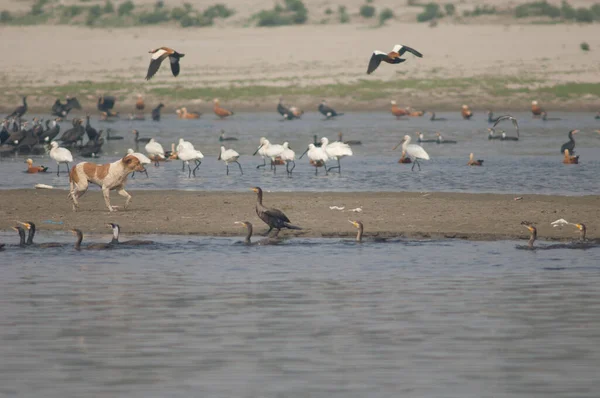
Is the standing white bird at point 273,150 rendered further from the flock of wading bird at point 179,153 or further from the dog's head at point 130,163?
the dog's head at point 130,163

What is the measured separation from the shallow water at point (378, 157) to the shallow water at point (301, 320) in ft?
23.0

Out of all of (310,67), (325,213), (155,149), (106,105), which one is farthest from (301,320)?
(310,67)

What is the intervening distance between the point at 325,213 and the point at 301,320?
296 inches

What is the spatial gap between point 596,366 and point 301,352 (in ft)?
8.10

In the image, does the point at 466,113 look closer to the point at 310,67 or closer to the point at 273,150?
the point at 310,67

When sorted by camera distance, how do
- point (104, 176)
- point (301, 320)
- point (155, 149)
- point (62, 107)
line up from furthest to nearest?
point (62, 107), point (155, 149), point (104, 176), point (301, 320)

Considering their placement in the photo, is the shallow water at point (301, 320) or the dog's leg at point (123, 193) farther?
the dog's leg at point (123, 193)

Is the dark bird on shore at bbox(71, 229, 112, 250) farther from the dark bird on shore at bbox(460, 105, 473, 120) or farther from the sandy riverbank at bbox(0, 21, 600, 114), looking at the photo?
the sandy riverbank at bbox(0, 21, 600, 114)

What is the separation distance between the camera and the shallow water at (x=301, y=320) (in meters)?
9.66

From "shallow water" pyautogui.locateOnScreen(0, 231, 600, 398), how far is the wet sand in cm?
90

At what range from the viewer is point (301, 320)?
39.5 ft

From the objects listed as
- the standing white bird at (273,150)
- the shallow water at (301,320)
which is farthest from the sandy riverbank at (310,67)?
the shallow water at (301,320)

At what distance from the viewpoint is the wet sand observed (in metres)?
18.0

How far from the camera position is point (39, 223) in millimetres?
18828
